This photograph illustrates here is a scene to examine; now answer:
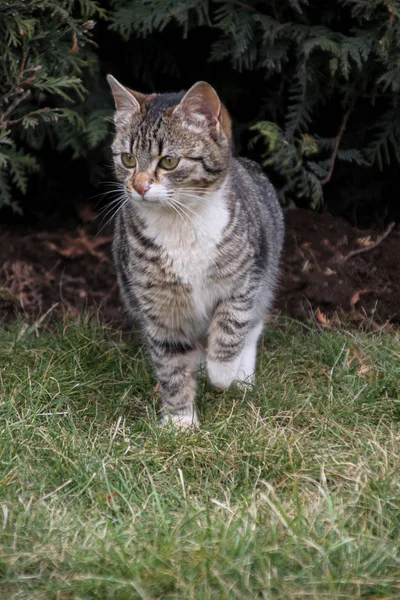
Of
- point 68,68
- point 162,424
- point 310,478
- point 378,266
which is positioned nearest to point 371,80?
point 378,266

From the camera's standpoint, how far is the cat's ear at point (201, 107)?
12.5ft

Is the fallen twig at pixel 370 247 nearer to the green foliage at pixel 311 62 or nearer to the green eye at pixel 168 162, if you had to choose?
the green foliage at pixel 311 62

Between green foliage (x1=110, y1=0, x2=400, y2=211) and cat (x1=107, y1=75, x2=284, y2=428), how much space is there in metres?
1.23

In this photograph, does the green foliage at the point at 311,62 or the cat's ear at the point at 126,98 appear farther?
the green foliage at the point at 311,62

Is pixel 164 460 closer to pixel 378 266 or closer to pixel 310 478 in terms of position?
pixel 310 478

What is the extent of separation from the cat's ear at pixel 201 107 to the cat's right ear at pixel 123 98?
0.85 feet

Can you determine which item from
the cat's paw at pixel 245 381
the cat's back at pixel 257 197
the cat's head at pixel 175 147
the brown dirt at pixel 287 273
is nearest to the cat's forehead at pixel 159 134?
the cat's head at pixel 175 147

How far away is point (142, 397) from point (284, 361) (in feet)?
2.51

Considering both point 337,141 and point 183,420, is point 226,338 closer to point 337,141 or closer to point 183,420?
point 183,420

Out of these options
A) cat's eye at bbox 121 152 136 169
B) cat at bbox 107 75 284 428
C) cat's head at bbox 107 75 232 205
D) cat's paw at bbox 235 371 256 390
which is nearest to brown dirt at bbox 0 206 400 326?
cat's paw at bbox 235 371 256 390

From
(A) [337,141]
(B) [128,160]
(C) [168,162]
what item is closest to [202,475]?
(C) [168,162]

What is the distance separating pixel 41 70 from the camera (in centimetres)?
472

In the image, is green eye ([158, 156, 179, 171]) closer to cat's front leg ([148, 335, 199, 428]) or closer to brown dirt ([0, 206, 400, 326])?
cat's front leg ([148, 335, 199, 428])

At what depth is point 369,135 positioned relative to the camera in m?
5.91
